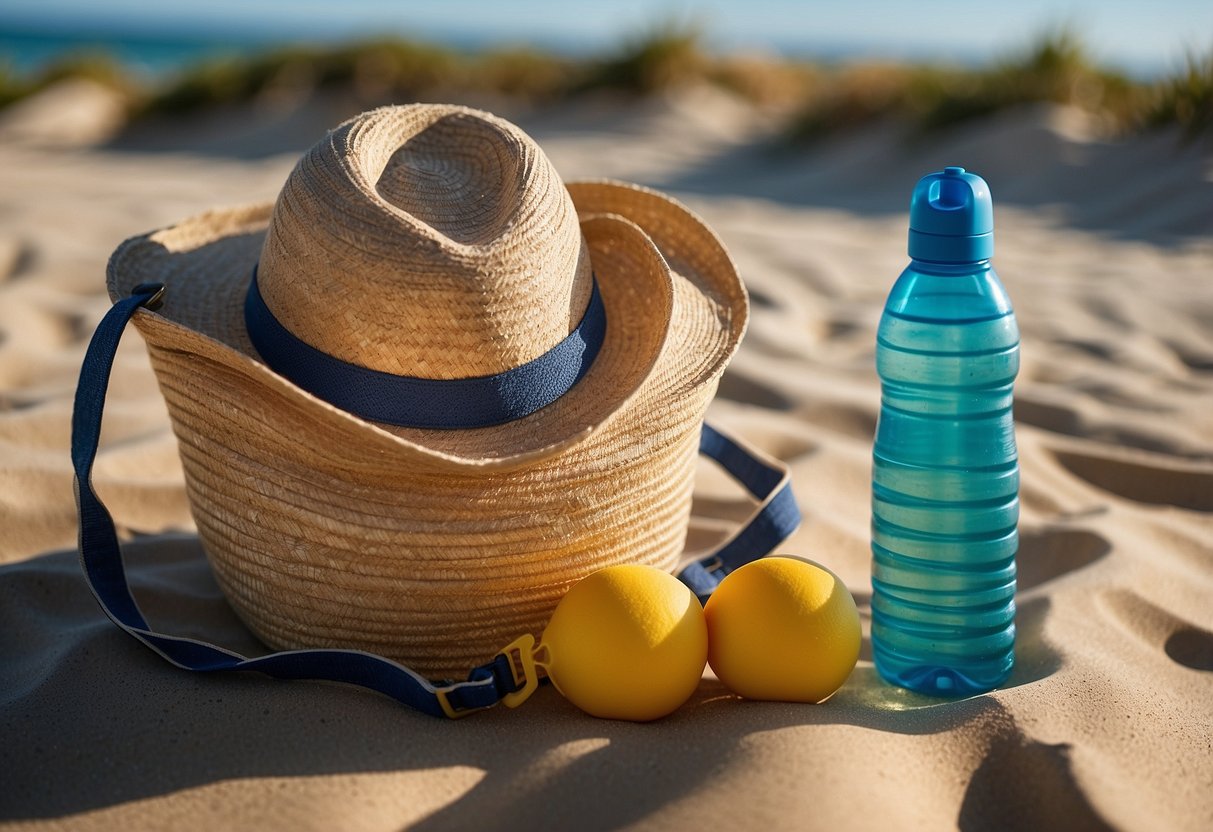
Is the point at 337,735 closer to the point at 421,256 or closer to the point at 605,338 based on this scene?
the point at 421,256

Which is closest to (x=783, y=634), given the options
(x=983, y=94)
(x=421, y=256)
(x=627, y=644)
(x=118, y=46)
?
(x=627, y=644)

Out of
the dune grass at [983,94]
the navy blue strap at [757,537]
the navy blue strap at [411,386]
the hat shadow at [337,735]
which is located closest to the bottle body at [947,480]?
the hat shadow at [337,735]

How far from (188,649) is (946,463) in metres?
1.29

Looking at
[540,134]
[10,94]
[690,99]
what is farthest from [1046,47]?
[10,94]

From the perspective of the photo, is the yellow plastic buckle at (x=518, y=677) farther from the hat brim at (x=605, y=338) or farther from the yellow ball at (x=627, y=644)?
the hat brim at (x=605, y=338)

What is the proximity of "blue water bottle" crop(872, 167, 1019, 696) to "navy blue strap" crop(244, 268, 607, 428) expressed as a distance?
57 cm

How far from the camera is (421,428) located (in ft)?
5.98

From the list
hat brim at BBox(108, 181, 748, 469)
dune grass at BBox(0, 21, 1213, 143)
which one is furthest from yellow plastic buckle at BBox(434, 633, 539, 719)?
dune grass at BBox(0, 21, 1213, 143)

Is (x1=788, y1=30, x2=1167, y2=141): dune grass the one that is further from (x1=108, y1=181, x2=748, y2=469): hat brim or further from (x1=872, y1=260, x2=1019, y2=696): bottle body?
(x1=872, y1=260, x2=1019, y2=696): bottle body

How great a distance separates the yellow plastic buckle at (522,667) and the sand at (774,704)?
0.04 meters

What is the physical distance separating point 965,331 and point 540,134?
7.89 m

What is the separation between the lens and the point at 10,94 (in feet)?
34.9

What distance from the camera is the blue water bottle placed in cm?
184

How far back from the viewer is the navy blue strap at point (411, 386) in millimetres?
1804
